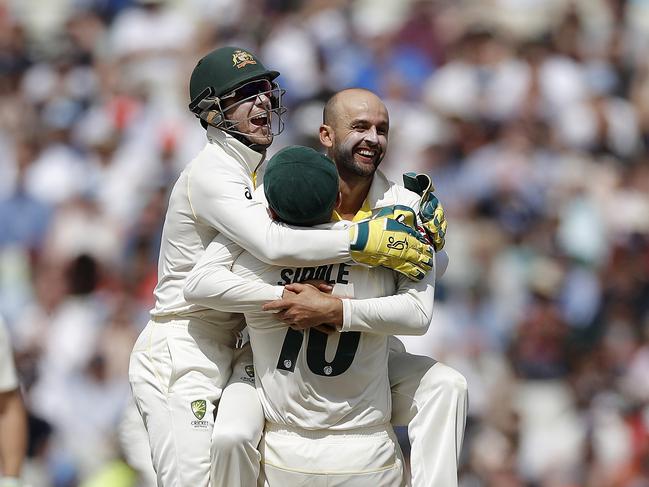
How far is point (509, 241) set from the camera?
9.31 metres

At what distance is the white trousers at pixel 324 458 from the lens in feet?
15.5

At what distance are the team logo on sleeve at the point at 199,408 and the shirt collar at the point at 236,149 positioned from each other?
0.90 m

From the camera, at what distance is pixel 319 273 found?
15.6 ft

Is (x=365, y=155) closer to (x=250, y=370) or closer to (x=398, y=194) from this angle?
(x=398, y=194)

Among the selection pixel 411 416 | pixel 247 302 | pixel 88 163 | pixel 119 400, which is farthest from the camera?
pixel 88 163

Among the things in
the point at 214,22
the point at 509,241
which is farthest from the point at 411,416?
the point at 214,22

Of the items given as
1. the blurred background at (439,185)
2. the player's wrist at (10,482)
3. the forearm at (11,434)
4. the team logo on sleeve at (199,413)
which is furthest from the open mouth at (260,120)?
the blurred background at (439,185)

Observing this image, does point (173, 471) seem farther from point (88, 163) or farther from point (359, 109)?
point (88, 163)

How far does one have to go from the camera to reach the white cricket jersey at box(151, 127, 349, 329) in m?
4.54

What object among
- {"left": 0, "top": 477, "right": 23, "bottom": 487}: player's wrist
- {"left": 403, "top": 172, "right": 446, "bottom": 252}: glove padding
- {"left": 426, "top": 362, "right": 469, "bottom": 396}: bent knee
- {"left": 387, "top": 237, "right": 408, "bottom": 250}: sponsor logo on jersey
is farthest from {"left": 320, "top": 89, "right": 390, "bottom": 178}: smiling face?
{"left": 0, "top": 477, "right": 23, "bottom": 487}: player's wrist

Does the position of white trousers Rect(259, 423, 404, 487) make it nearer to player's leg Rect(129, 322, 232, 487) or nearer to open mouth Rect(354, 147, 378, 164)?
player's leg Rect(129, 322, 232, 487)

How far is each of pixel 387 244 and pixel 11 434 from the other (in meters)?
2.02

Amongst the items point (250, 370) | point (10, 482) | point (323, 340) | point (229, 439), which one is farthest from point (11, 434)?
point (323, 340)

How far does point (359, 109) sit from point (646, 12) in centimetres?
711
